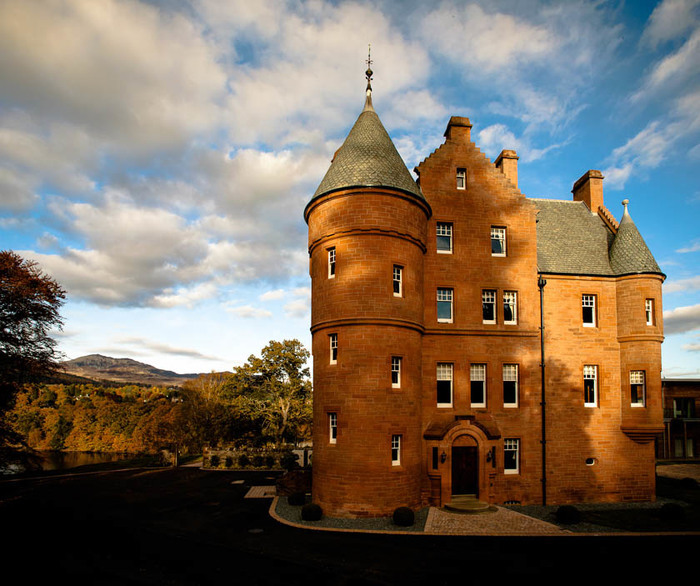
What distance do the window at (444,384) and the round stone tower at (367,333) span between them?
1.63 m

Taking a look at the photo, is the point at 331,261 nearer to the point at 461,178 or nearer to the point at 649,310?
the point at 461,178

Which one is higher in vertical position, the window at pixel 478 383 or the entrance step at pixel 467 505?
the window at pixel 478 383

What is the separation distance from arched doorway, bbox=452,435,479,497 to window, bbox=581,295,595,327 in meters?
9.56

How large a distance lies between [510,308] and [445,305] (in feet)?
12.1

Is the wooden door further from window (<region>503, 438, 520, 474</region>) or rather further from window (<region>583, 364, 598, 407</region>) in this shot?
window (<region>583, 364, 598, 407</region>)

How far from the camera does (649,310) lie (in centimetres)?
2466

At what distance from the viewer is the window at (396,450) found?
20.2 m

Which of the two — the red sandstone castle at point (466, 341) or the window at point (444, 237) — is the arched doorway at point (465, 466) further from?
the window at point (444, 237)

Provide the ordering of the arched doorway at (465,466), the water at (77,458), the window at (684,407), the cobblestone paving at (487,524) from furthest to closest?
the water at (77,458) → the window at (684,407) → the arched doorway at (465,466) → the cobblestone paving at (487,524)

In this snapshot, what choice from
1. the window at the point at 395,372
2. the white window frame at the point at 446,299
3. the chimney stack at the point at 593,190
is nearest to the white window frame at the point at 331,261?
the window at the point at 395,372

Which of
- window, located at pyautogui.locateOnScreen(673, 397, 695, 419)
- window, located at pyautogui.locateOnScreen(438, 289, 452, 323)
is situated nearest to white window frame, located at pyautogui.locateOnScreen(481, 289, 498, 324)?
window, located at pyautogui.locateOnScreen(438, 289, 452, 323)

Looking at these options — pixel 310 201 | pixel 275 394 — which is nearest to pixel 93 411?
pixel 275 394

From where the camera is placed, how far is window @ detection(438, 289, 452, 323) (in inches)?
933

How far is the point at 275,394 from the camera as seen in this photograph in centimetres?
4019
